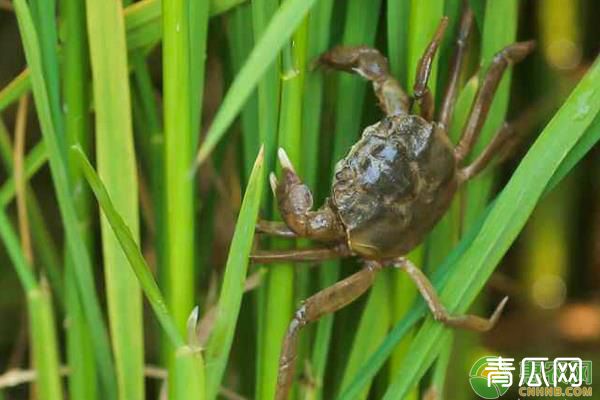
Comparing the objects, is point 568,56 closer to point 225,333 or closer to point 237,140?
point 237,140

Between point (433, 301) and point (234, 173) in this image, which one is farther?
point (234, 173)

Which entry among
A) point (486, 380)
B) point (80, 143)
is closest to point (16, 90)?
point (80, 143)

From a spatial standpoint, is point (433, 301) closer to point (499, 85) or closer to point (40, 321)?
point (499, 85)

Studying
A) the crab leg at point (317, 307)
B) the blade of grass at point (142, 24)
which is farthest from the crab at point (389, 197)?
the blade of grass at point (142, 24)

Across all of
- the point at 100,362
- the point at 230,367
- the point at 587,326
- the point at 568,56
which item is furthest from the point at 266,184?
the point at 587,326

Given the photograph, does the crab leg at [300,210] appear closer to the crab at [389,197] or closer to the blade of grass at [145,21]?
the crab at [389,197]
